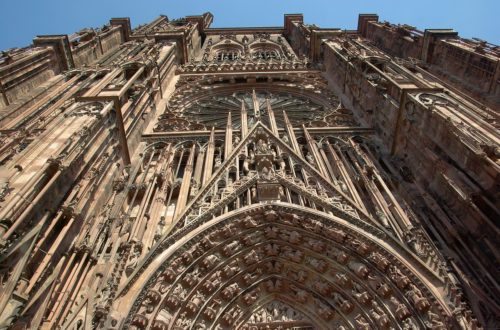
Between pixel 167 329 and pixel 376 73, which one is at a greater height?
pixel 376 73

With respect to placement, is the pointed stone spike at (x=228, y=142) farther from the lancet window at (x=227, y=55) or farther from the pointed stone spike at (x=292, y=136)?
the lancet window at (x=227, y=55)

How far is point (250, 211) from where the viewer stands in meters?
9.22

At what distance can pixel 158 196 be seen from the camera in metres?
10.1

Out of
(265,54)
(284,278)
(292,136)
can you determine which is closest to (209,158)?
(292,136)

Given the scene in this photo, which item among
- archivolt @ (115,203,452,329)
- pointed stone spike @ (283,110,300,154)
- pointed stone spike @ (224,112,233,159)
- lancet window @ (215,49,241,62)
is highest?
lancet window @ (215,49,241,62)

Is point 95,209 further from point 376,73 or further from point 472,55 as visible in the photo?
point 472,55

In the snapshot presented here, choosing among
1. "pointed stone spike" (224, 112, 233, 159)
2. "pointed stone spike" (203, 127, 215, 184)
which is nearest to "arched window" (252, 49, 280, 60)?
"pointed stone spike" (224, 112, 233, 159)

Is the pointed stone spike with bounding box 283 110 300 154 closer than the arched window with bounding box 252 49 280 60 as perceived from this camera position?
Yes

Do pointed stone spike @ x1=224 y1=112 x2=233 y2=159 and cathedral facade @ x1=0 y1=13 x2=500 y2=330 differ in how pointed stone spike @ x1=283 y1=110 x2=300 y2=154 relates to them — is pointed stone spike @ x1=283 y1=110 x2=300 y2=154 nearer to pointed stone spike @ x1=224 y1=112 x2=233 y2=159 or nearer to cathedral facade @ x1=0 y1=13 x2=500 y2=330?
cathedral facade @ x1=0 y1=13 x2=500 y2=330

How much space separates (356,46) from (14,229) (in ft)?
50.0

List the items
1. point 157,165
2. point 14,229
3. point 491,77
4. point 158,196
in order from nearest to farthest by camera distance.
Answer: point 14,229, point 158,196, point 157,165, point 491,77

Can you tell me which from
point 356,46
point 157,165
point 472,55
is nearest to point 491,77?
point 472,55

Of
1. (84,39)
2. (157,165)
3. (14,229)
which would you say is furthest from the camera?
(84,39)

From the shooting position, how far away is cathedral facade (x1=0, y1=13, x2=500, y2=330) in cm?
706
